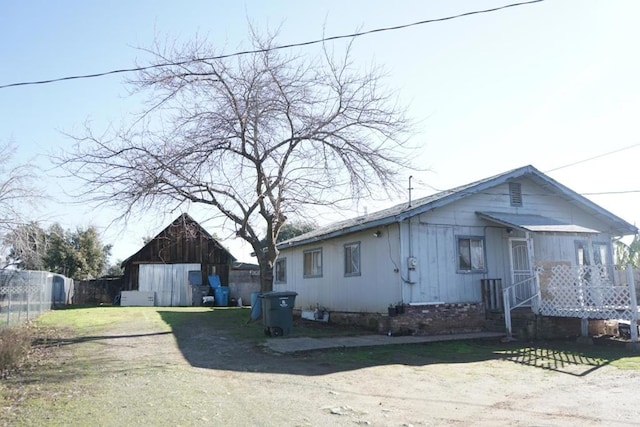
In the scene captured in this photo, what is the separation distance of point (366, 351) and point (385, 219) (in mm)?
4231

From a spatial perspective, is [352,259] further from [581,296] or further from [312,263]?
[581,296]

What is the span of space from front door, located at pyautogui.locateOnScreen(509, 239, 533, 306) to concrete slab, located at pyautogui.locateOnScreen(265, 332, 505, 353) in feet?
6.80

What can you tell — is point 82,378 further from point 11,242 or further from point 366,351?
point 11,242

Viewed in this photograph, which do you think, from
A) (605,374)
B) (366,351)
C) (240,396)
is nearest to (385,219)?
(366,351)

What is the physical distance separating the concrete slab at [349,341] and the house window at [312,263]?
5952 mm

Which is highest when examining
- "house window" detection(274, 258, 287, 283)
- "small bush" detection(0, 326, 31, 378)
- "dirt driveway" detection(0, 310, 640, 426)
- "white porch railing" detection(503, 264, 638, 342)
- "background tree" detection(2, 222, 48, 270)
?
"background tree" detection(2, 222, 48, 270)

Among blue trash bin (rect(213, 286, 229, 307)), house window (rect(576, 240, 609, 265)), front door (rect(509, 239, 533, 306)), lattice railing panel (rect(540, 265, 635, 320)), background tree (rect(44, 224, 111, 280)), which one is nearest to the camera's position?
lattice railing panel (rect(540, 265, 635, 320))

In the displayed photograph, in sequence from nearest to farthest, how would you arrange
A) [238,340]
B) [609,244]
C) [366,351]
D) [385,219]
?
[366,351] → [238,340] → [385,219] → [609,244]

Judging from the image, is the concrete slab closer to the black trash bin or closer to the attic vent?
the black trash bin

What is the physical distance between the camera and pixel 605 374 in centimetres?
893

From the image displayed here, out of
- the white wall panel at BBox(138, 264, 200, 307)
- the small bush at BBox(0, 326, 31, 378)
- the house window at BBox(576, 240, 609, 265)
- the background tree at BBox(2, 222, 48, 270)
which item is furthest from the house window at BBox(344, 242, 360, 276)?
the white wall panel at BBox(138, 264, 200, 307)

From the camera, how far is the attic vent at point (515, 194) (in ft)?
52.9

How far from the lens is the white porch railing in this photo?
38.3 feet

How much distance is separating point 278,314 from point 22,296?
9.08 metres
